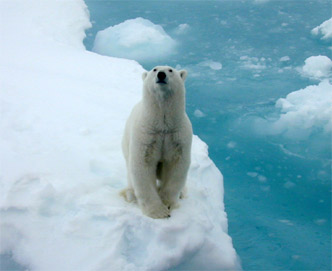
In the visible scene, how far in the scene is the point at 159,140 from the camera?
2.35 m

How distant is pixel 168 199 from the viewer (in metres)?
2.56

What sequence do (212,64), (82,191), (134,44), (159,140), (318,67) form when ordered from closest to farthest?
1. (159,140)
2. (82,191)
3. (318,67)
4. (212,64)
5. (134,44)

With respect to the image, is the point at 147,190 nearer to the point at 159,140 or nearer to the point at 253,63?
the point at 159,140

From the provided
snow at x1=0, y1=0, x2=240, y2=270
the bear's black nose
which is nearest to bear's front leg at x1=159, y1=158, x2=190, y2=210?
snow at x1=0, y1=0, x2=240, y2=270

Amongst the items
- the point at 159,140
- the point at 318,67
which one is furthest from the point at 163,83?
the point at 318,67

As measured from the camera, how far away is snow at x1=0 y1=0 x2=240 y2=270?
7.28 ft

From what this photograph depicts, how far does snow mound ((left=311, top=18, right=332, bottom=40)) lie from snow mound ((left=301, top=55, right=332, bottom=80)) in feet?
5.25

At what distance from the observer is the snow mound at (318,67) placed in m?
6.88

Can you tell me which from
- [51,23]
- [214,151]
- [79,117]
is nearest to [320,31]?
[214,151]

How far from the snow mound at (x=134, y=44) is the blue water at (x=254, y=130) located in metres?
0.43

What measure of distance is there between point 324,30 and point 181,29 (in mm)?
3509

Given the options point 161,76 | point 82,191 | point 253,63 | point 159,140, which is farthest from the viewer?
point 253,63

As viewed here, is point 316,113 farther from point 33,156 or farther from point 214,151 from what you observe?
point 33,156

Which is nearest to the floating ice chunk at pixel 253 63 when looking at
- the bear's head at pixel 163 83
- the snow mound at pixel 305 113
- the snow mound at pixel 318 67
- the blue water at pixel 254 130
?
the blue water at pixel 254 130
